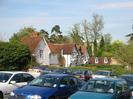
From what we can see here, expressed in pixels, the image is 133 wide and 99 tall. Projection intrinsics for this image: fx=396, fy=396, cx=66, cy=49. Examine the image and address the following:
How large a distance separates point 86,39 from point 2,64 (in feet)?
204

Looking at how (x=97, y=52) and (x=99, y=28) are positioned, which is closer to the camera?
(x=99, y=28)

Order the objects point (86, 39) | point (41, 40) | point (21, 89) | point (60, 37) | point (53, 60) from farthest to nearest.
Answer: point (60, 37)
point (86, 39)
point (53, 60)
point (41, 40)
point (21, 89)

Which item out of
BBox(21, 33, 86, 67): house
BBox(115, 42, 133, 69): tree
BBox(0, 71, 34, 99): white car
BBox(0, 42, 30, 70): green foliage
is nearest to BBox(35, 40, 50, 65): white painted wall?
BBox(21, 33, 86, 67): house

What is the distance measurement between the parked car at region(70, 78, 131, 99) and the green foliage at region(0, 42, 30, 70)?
33665 mm

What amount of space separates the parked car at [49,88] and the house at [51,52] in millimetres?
53511

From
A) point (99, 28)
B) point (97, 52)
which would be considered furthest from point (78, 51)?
point (97, 52)

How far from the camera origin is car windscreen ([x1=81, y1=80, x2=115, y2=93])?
15383 mm

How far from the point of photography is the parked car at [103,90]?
14680 millimetres

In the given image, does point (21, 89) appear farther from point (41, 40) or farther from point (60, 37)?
point (60, 37)

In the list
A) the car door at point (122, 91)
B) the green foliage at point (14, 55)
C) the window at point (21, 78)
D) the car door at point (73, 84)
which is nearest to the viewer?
the car door at point (122, 91)

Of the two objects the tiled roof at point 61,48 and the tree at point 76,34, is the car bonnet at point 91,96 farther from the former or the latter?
the tree at point 76,34

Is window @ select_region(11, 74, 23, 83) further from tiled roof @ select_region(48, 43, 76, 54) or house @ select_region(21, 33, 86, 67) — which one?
tiled roof @ select_region(48, 43, 76, 54)

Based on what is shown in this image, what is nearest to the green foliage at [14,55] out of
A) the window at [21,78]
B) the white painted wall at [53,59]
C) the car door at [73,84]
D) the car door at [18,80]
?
the window at [21,78]

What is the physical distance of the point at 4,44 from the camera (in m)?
50.5
